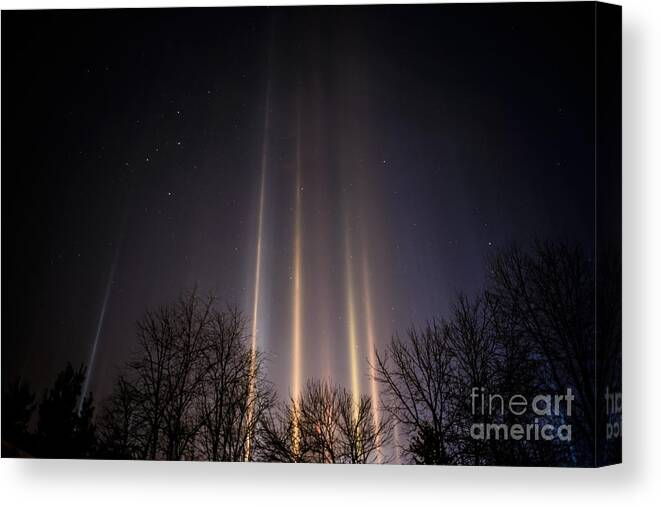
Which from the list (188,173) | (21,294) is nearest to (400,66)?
(188,173)

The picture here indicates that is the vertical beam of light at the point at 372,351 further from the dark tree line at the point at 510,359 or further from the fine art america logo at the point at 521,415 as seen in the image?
the fine art america logo at the point at 521,415

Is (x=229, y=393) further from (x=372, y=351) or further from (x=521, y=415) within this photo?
(x=521, y=415)

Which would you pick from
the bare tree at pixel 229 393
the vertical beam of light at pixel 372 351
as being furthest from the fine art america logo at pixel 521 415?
the bare tree at pixel 229 393

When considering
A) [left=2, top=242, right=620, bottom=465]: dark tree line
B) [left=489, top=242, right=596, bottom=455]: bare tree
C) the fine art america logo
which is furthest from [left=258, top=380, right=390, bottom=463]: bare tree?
[left=489, top=242, right=596, bottom=455]: bare tree

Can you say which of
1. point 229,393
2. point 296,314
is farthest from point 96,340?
point 296,314

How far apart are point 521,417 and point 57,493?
2.48 meters

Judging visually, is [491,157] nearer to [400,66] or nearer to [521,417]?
[400,66]

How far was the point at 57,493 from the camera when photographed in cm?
805

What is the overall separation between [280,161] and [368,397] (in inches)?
51.2

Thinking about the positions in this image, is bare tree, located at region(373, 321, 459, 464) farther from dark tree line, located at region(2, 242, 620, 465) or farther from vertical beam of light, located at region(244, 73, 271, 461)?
vertical beam of light, located at region(244, 73, 271, 461)

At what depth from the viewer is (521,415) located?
765 centimetres

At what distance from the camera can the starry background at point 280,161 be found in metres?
7.70

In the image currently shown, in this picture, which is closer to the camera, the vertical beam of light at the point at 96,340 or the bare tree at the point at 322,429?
A: the bare tree at the point at 322,429

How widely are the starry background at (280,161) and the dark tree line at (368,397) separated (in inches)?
4.1
